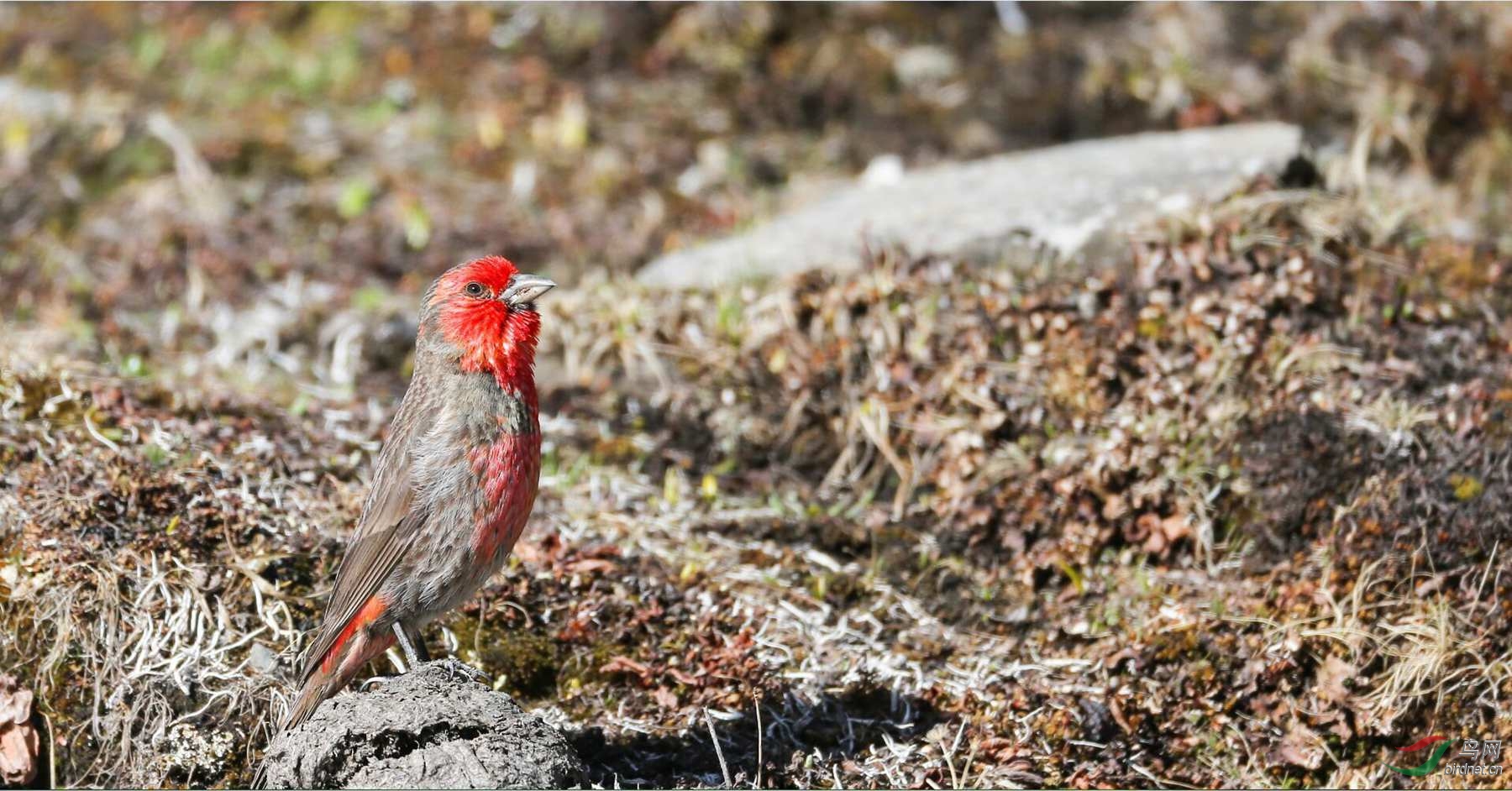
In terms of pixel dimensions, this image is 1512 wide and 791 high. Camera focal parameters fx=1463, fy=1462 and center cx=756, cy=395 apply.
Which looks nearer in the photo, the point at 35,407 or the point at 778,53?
the point at 35,407

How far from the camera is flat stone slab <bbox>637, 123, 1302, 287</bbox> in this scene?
7.41m

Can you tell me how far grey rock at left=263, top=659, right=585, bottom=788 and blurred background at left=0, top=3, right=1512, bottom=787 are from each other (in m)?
0.59

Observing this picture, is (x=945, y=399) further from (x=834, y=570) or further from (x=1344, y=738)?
(x=1344, y=738)

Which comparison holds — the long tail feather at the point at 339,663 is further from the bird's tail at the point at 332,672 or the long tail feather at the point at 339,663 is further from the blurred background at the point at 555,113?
the blurred background at the point at 555,113

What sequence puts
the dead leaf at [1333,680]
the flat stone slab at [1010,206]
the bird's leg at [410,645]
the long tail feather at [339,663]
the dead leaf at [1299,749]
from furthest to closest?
the flat stone slab at [1010,206]
the dead leaf at [1333,680]
the dead leaf at [1299,749]
the bird's leg at [410,645]
the long tail feather at [339,663]

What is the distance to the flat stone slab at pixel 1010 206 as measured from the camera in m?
7.41

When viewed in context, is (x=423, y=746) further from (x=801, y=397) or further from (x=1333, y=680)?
(x=1333, y=680)

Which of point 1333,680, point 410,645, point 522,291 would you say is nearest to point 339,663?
point 410,645

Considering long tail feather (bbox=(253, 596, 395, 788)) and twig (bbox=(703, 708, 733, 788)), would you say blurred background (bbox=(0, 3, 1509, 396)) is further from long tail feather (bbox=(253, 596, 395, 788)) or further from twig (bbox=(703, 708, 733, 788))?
twig (bbox=(703, 708, 733, 788))

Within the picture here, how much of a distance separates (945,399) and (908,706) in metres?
1.79

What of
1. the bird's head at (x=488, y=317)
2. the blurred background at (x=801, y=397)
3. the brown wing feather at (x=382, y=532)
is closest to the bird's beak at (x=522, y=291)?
the bird's head at (x=488, y=317)

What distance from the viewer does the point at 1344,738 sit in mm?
Result: 5191

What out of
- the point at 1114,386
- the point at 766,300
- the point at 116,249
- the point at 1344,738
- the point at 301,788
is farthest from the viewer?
the point at 116,249


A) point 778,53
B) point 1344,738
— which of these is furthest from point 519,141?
point 1344,738
